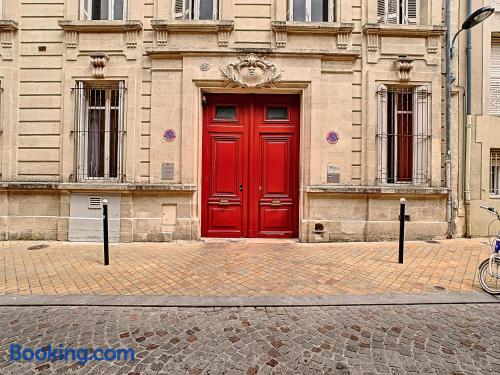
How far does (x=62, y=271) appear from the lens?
15.0 feet

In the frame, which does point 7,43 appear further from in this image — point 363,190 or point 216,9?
point 363,190

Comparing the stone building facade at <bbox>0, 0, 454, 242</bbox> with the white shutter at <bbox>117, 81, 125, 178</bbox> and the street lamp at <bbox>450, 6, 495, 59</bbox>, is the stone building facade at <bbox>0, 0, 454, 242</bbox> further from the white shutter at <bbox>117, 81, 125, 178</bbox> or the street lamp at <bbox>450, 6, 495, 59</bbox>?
the street lamp at <bbox>450, 6, 495, 59</bbox>

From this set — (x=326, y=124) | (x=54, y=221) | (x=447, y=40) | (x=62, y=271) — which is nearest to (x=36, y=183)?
(x=54, y=221)

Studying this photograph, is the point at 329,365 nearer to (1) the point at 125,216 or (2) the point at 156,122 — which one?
(1) the point at 125,216

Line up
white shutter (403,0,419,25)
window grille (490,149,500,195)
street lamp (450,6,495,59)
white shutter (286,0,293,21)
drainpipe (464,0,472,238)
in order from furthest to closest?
1. window grille (490,149,500,195)
2. white shutter (403,0,419,25)
3. drainpipe (464,0,472,238)
4. white shutter (286,0,293,21)
5. street lamp (450,6,495,59)

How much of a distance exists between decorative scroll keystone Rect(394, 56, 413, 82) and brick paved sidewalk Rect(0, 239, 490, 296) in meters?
4.15

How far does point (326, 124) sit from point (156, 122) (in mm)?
4273

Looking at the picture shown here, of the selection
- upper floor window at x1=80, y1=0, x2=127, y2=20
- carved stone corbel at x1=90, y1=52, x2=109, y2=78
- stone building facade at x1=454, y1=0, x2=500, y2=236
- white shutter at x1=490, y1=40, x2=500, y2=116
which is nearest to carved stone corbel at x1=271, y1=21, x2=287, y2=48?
upper floor window at x1=80, y1=0, x2=127, y2=20

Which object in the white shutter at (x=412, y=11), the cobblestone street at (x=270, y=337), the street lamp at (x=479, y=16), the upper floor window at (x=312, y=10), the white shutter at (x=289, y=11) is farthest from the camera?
the white shutter at (x=412, y=11)

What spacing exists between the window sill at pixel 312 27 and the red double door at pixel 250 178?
1.86 m

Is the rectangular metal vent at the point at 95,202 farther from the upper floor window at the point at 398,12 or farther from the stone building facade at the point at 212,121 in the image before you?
the upper floor window at the point at 398,12

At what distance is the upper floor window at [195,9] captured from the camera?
6871mm

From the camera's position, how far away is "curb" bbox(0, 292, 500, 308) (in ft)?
11.3

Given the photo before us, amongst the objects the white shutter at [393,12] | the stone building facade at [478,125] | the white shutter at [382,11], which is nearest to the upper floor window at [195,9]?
the white shutter at [382,11]
